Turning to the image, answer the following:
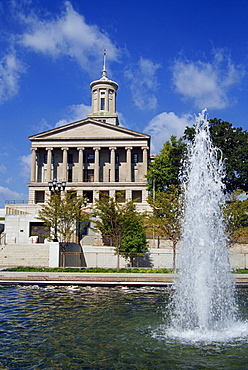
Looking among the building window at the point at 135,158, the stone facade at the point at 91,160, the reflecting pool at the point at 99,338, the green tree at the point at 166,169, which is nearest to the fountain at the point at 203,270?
the reflecting pool at the point at 99,338

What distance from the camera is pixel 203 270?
1350 cm

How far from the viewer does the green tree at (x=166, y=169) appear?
53.1 meters

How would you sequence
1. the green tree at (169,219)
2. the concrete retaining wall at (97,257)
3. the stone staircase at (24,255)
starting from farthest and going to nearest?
the concrete retaining wall at (97,257) < the stone staircase at (24,255) < the green tree at (169,219)

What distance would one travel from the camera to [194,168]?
15211 millimetres

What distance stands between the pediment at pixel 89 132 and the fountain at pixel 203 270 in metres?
55.5

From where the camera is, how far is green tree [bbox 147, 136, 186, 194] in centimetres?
5306

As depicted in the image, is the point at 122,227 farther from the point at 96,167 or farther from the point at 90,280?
the point at 96,167

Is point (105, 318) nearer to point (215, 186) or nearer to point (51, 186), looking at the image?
point (215, 186)

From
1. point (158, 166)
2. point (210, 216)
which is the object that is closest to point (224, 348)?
point (210, 216)

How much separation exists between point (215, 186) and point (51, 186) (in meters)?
21.1

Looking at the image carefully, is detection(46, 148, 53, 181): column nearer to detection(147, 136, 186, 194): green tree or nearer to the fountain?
detection(147, 136, 186, 194): green tree

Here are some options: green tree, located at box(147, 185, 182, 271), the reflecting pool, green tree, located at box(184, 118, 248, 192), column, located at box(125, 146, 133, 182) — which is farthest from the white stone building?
the reflecting pool

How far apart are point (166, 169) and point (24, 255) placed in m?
26.7

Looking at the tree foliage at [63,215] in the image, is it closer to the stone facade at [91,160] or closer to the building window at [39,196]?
the stone facade at [91,160]
